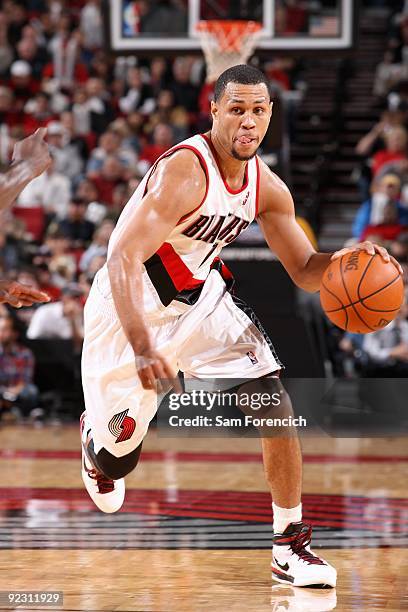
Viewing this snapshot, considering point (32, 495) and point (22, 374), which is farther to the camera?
point (22, 374)

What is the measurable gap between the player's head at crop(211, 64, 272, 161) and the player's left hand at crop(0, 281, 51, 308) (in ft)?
3.13

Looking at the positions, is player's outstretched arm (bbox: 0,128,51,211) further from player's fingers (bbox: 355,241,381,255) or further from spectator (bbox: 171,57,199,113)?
spectator (bbox: 171,57,199,113)

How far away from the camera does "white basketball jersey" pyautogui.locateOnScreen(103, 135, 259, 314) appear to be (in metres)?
4.32

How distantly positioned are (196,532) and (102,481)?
2.19ft

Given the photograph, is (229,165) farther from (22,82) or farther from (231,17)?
(22,82)

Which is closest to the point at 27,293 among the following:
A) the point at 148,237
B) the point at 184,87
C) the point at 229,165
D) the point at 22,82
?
the point at 148,237

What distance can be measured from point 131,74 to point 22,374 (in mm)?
6225

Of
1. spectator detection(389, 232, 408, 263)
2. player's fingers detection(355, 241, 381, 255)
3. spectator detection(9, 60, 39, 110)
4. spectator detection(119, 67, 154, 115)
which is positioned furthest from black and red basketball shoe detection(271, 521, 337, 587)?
spectator detection(9, 60, 39, 110)

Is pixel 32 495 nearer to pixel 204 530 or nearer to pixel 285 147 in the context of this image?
pixel 204 530

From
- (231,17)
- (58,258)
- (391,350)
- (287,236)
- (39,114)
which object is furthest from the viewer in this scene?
(39,114)

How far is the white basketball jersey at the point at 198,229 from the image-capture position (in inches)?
170

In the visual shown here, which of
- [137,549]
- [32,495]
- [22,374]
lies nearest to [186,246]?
[137,549]

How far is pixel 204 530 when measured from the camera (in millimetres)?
5336

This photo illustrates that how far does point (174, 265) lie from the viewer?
4.47 m
